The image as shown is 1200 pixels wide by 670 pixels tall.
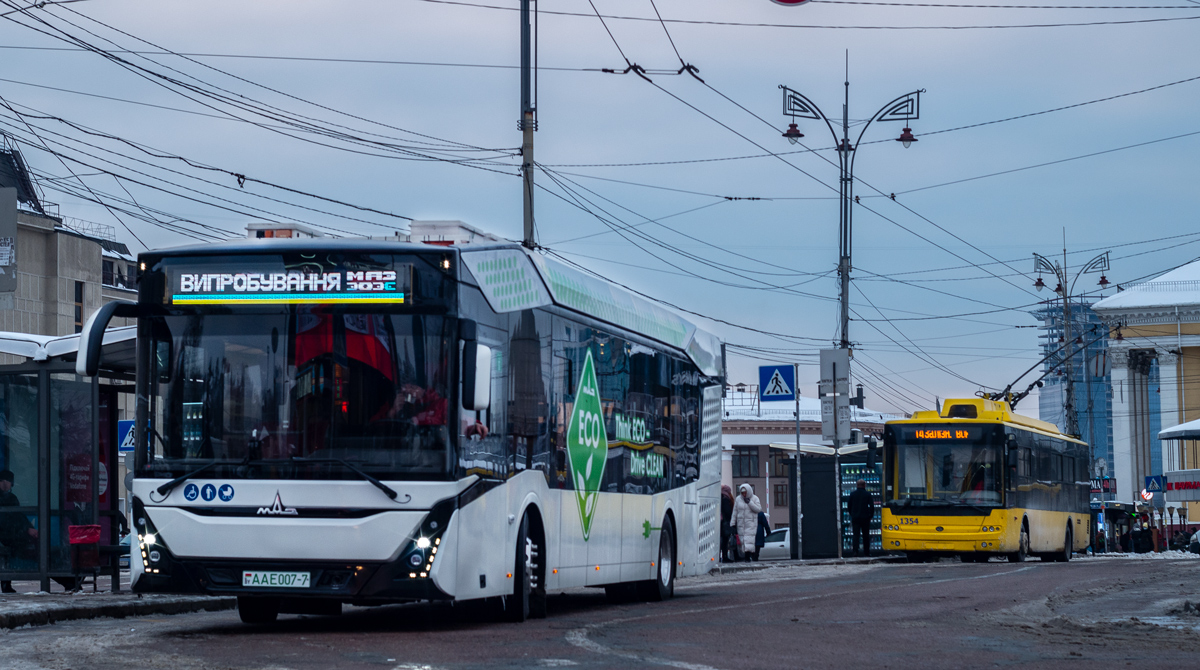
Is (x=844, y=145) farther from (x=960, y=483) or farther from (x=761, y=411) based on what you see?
(x=761, y=411)

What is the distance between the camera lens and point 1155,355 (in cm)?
7669

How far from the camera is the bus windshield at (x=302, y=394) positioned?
11.6 meters

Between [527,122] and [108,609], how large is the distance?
13.2m

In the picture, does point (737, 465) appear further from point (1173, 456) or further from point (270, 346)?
point (270, 346)

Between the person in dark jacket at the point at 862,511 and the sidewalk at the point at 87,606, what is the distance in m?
19.6

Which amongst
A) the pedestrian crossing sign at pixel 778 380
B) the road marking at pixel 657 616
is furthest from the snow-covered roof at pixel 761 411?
the road marking at pixel 657 616

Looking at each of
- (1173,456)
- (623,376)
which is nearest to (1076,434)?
(1173,456)

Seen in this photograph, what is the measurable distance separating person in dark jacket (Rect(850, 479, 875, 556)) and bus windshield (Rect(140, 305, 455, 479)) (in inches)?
947

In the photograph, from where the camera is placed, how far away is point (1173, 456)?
7694cm

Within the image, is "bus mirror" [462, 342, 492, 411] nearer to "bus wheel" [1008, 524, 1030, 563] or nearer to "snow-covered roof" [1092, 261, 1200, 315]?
"bus wheel" [1008, 524, 1030, 563]

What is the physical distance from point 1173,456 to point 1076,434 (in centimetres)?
2145

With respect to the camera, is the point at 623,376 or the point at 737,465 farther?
the point at 737,465

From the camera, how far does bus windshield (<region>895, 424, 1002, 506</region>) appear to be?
3247cm

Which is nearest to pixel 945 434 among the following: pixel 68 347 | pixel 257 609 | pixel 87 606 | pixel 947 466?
pixel 947 466
